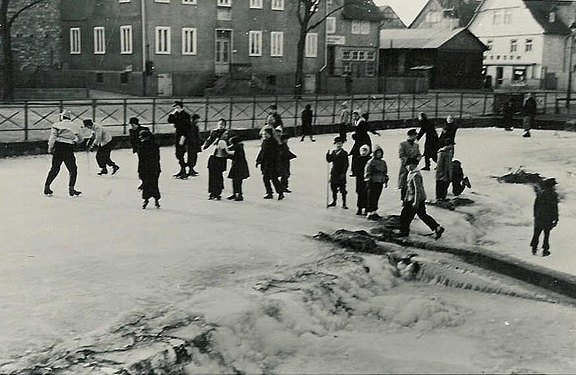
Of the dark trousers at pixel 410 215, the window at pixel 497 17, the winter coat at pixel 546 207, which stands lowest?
the dark trousers at pixel 410 215

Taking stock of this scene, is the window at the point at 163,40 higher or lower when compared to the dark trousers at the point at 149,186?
higher

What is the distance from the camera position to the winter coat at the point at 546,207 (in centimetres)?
1127

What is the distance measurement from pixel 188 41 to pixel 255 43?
4.67m

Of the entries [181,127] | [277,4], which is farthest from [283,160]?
[277,4]

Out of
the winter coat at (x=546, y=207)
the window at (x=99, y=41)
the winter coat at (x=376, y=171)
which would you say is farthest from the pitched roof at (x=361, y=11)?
the winter coat at (x=546, y=207)

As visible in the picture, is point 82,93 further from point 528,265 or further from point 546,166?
point 528,265

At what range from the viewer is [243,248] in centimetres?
1113

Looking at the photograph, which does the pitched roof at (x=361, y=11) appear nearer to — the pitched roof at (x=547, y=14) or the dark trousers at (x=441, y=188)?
the pitched roof at (x=547, y=14)

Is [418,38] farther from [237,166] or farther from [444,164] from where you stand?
[237,166]

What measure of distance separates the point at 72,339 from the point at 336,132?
2242 centimetres

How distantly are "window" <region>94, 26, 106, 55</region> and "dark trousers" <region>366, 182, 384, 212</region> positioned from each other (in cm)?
3094

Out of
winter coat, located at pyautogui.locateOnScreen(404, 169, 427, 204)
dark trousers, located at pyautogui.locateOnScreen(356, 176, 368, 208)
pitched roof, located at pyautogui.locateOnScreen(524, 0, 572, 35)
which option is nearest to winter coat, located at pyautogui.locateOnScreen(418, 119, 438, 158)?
dark trousers, located at pyautogui.locateOnScreen(356, 176, 368, 208)

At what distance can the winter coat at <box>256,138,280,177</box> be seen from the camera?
48.3 feet

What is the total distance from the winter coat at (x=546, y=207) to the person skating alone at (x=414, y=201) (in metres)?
1.64
